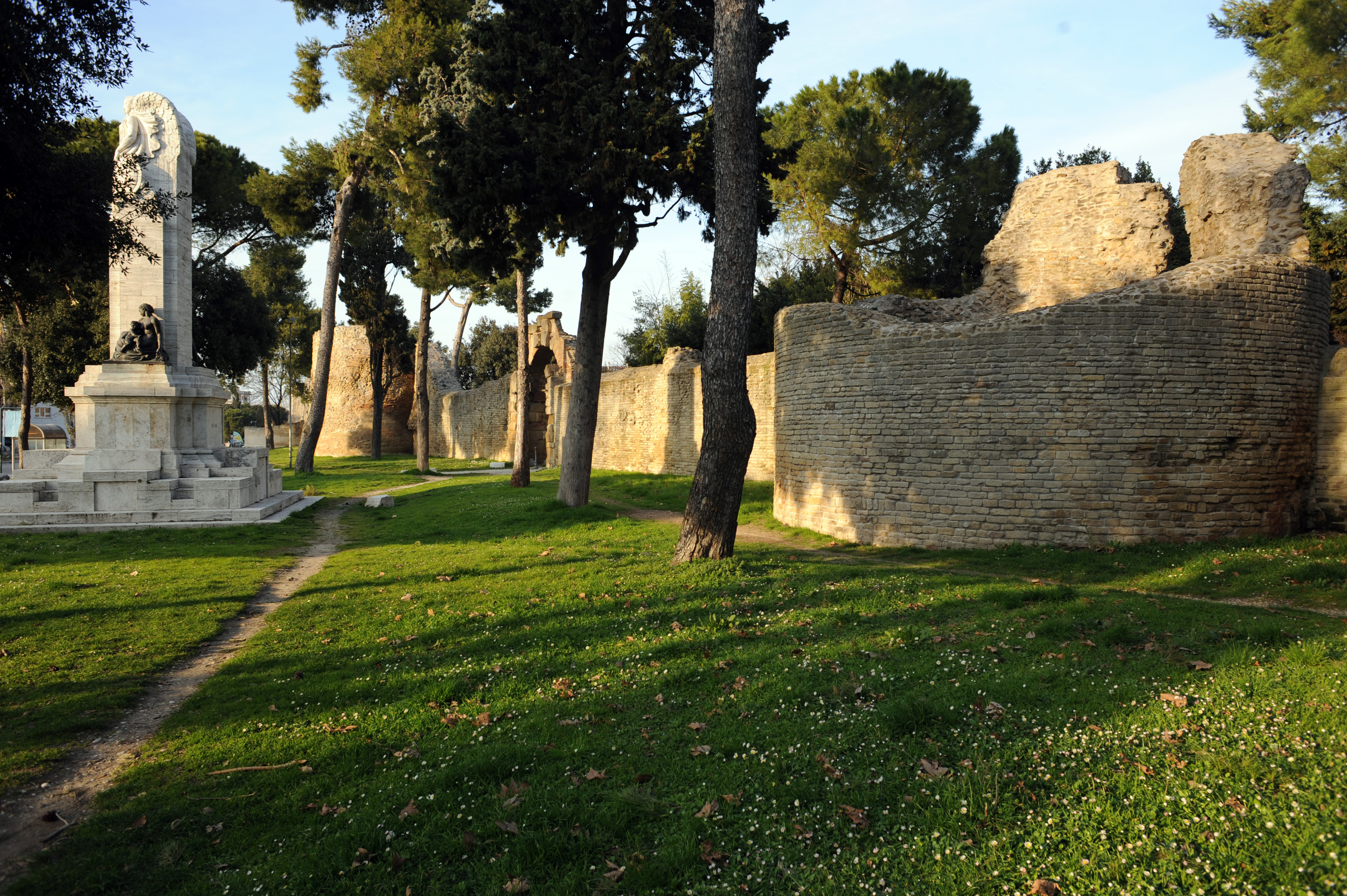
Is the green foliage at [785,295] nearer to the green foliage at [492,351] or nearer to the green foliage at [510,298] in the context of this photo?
the green foliage at [510,298]

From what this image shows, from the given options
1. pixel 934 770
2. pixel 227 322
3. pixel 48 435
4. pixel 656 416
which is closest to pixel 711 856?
pixel 934 770

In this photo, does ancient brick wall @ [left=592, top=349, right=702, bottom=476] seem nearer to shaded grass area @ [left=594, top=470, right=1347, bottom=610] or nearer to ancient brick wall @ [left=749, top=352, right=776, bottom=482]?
ancient brick wall @ [left=749, top=352, right=776, bottom=482]

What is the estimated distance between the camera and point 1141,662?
4.73m

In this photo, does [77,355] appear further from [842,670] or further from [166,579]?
[842,670]

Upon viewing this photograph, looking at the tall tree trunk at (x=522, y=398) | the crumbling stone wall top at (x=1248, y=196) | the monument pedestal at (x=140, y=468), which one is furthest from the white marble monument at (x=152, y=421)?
the crumbling stone wall top at (x=1248, y=196)

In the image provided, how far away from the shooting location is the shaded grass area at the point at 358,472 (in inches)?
789

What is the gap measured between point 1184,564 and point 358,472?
24217 millimetres

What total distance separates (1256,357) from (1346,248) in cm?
1180

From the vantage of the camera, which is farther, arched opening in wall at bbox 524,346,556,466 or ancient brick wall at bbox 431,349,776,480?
arched opening in wall at bbox 524,346,556,466

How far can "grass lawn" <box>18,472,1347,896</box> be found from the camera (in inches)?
117

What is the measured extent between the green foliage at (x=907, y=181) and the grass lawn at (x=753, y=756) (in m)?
19.4

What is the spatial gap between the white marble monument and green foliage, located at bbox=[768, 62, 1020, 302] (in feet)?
61.1

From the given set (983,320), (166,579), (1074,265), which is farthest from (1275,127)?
(166,579)

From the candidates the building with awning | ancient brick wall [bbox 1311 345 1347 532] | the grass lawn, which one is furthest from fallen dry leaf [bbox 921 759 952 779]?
the building with awning
